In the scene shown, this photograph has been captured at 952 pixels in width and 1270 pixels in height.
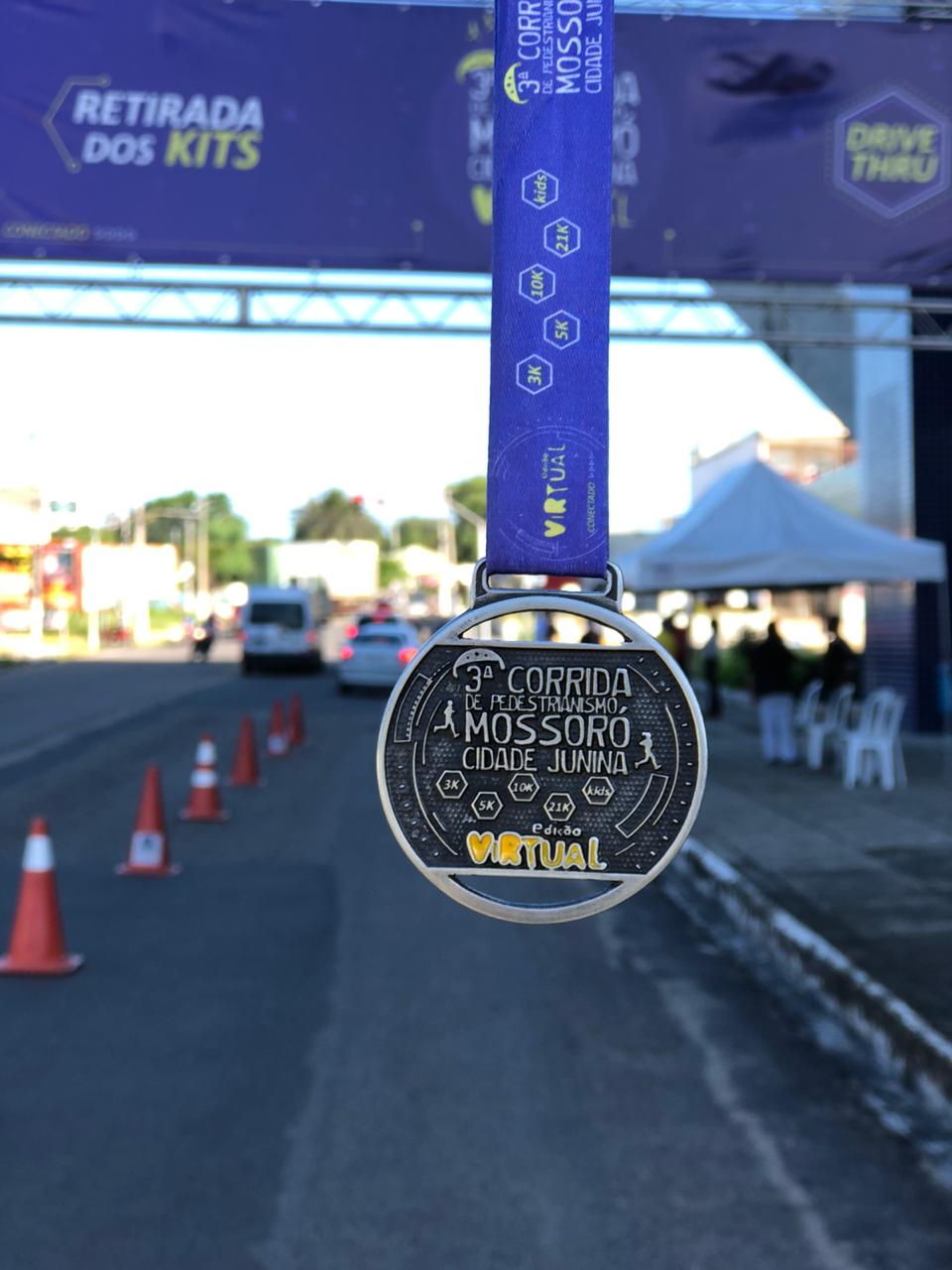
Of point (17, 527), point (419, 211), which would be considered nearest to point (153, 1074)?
point (419, 211)

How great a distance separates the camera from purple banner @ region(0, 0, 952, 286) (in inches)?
532

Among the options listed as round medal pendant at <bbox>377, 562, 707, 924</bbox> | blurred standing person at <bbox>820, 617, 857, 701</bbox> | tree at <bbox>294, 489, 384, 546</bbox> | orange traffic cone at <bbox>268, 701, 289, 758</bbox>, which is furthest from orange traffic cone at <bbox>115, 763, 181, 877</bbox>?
tree at <bbox>294, 489, 384, 546</bbox>

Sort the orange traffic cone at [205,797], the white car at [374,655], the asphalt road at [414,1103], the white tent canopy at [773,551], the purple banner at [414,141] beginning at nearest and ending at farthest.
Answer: the asphalt road at [414,1103], the purple banner at [414,141], the orange traffic cone at [205,797], the white tent canopy at [773,551], the white car at [374,655]

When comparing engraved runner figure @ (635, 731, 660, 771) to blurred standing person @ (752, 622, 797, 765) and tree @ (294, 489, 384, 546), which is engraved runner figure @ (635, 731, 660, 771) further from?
tree @ (294, 489, 384, 546)

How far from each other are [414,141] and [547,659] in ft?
42.0

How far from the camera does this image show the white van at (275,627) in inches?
1652

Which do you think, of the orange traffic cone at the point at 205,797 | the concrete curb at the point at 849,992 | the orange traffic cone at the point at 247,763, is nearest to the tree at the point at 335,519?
the orange traffic cone at the point at 247,763

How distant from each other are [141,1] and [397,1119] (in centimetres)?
1080

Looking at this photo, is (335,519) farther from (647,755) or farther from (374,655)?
(647,755)

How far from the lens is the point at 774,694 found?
17.9 m

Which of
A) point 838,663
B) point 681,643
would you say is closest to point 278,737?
point 838,663

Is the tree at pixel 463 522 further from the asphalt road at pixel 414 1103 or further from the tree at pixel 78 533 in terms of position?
the asphalt road at pixel 414 1103

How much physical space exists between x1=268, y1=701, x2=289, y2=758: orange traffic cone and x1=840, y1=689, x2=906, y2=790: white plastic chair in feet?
24.5

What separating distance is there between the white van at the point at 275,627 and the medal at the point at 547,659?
1592 inches
